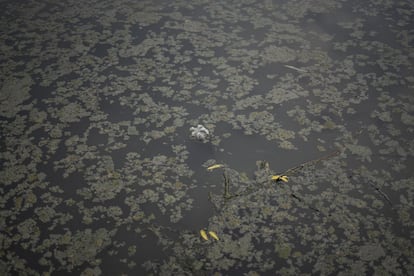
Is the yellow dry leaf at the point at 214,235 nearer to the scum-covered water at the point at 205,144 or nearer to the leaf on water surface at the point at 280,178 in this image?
the scum-covered water at the point at 205,144

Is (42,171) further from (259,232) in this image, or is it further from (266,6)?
(266,6)

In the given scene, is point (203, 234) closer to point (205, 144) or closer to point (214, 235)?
point (214, 235)

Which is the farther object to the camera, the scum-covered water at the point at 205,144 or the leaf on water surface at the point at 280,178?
the leaf on water surface at the point at 280,178

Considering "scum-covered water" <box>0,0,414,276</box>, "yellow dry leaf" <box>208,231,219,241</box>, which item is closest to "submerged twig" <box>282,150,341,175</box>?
"scum-covered water" <box>0,0,414,276</box>

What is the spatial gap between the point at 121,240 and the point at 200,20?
44.1 inches

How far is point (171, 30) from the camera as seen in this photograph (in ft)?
5.37

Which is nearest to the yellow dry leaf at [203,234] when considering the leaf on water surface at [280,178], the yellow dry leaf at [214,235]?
the yellow dry leaf at [214,235]

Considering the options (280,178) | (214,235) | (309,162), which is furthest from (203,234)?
(309,162)

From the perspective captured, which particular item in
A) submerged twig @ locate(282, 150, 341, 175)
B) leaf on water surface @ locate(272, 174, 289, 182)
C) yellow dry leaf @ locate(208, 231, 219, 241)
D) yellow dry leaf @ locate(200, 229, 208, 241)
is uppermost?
submerged twig @ locate(282, 150, 341, 175)

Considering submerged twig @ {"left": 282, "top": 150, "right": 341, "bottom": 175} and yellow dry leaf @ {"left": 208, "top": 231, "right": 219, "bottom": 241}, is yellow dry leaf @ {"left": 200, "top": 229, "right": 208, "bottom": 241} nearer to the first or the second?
yellow dry leaf @ {"left": 208, "top": 231, "right": 219, "bottom": 241}

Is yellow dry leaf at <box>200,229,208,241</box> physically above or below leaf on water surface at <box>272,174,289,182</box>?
below

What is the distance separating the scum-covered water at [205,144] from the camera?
90 centimetres

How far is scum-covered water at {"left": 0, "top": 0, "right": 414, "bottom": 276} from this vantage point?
0.90 m

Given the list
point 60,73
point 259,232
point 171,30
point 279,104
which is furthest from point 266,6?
point 259,232
